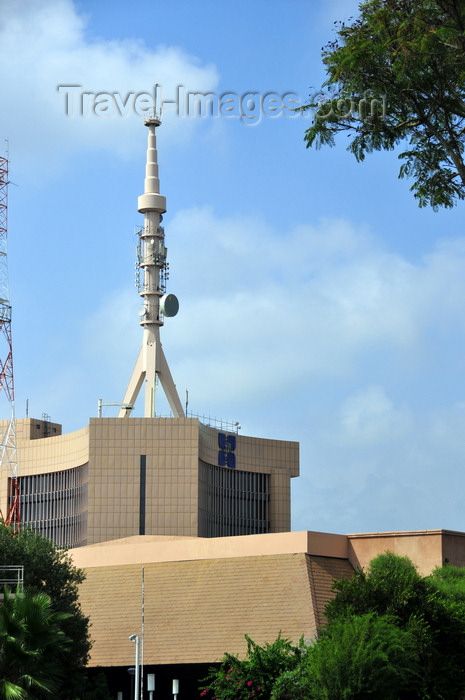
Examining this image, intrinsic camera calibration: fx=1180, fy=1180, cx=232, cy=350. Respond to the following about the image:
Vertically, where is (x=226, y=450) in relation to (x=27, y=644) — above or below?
above

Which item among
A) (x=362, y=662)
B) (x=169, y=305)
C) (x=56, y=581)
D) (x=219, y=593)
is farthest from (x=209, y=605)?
(x=169, y=305)

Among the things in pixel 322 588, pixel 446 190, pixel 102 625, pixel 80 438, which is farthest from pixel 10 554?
pixel 80 438

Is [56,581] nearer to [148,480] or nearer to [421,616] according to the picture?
[421,616]

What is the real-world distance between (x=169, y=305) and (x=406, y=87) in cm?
7595

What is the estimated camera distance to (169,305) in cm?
10731

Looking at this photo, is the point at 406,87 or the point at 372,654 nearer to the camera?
the point at 406,87

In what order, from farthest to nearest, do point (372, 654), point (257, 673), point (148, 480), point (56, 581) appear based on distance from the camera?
1. point (148, 480)
2. point (56, 581)
3. point (257, 673)
4. point (372, 654)

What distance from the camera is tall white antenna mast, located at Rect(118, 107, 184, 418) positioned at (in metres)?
108

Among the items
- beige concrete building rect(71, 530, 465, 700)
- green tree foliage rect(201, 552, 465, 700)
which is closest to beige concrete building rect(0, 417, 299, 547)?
beige concrete building rect(71, 530, 465, 700)

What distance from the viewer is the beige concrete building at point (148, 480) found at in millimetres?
98938

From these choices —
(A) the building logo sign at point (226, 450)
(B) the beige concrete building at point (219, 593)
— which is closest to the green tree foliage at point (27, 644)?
(B) the beige concrete building at point (219, 593)

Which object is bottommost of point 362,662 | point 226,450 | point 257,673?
point 257,673

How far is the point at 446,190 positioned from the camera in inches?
1300

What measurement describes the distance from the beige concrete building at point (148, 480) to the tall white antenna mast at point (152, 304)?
6.66m
